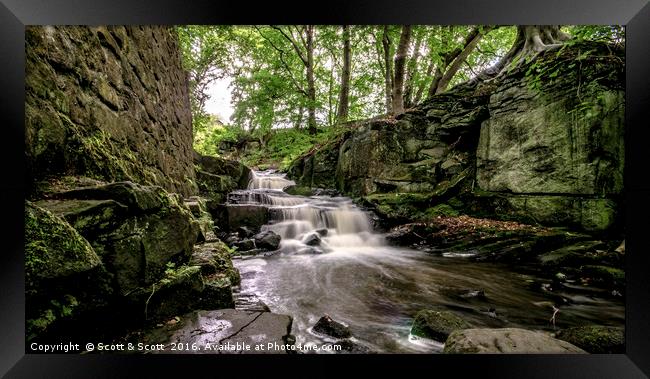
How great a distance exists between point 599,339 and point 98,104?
5.14m

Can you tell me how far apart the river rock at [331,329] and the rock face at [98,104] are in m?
2.59

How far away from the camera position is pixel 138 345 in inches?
70.4

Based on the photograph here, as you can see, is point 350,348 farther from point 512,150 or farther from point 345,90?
point 345,90

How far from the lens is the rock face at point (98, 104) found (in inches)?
76.4

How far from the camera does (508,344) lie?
1918 millimetres

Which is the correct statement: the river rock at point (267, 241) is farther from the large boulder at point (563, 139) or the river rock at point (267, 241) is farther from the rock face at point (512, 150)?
the large boulder at point (563, 139)

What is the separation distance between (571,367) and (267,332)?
219 cm

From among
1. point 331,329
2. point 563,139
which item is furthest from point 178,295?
point 563,139

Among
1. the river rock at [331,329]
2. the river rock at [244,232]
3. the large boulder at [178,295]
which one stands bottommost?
the river rock at [331,329]

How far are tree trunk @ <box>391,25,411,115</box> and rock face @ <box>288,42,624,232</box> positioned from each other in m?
0.70

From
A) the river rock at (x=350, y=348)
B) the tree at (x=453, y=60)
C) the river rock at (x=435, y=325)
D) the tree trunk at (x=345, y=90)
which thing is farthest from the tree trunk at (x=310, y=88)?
the river rock at (x=350, y=348)
